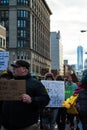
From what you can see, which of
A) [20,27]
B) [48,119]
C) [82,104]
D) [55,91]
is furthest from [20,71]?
[20,27]

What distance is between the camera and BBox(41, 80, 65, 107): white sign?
13148mm

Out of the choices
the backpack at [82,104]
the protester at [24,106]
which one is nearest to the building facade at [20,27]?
the protester at [24,106]

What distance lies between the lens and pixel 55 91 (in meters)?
13.4

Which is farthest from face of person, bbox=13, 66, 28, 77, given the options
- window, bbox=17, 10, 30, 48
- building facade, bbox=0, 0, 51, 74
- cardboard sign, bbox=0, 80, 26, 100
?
window, bbox=17, 10, 30, 48

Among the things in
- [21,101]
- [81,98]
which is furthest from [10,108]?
[81,98]

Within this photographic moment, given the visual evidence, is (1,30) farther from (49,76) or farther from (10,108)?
(10,108)

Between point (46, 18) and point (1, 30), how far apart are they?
7072 cm

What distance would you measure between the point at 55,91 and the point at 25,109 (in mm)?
6833

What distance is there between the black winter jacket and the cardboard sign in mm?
91

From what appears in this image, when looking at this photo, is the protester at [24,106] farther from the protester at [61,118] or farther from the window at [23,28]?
the window at [23,28]

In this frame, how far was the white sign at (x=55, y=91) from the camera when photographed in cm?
1315

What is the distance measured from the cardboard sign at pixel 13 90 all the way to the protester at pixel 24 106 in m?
0.08

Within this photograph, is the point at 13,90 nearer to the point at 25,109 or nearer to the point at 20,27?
the point at 25,109

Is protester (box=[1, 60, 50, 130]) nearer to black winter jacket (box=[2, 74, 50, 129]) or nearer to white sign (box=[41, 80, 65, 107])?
black winter jacket (box=[2, 74, 50, 129])
